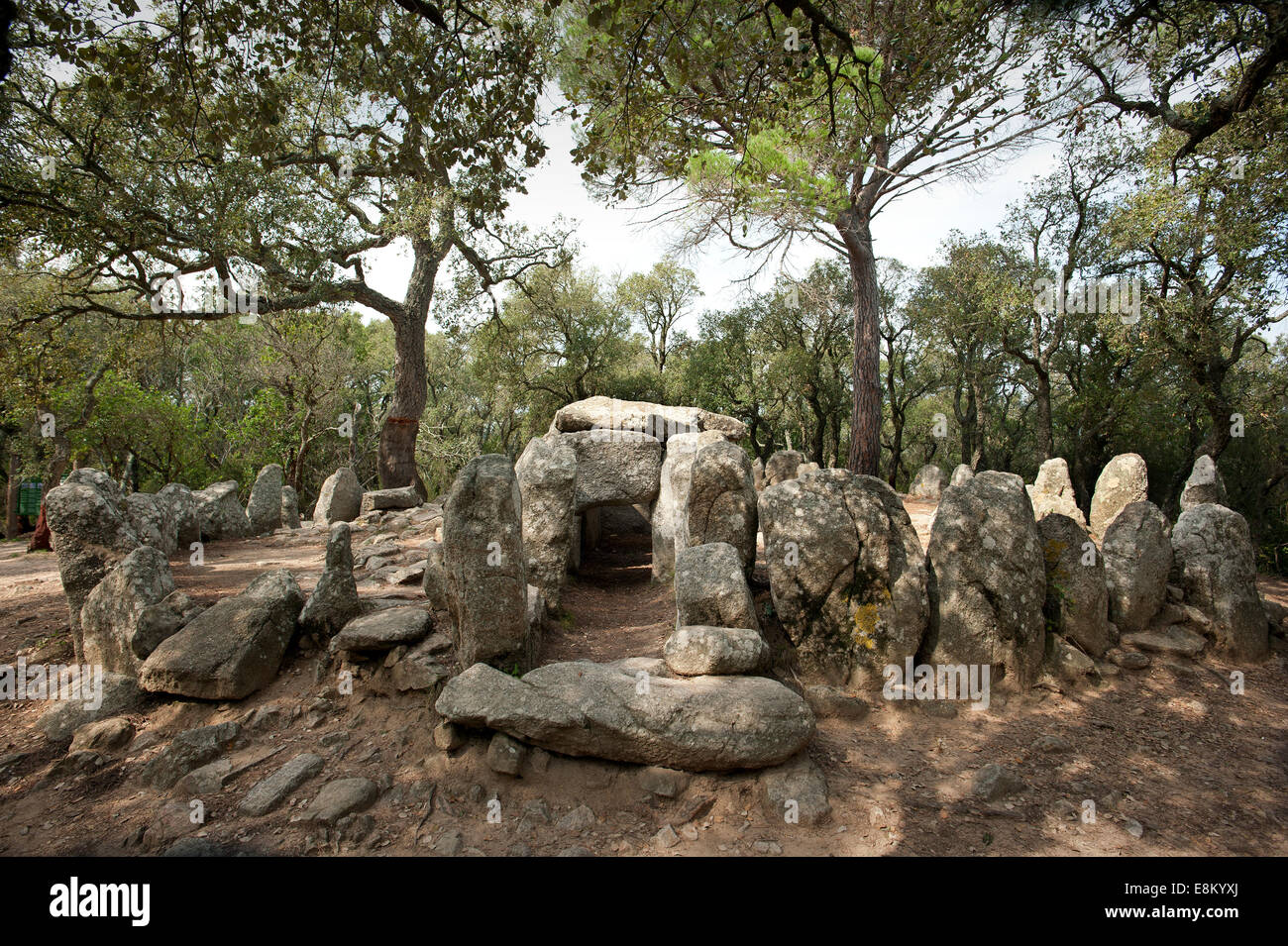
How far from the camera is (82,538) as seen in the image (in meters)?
6.30

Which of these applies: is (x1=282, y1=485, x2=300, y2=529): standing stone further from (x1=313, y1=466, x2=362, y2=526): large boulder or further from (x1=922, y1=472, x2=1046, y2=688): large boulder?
(x1=922, y1=472, x2=1046, y2=688): large boulder

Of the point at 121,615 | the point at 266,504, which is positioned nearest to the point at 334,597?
the point at 121,615

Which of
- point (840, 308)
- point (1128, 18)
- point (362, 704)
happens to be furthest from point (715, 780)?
point (840, 308)

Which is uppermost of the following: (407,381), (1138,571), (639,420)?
(407,381)

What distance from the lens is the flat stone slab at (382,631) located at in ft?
18.4

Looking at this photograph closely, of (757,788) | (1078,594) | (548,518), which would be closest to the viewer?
(757,788)

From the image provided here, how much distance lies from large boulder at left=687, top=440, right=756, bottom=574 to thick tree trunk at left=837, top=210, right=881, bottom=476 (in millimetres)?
5109

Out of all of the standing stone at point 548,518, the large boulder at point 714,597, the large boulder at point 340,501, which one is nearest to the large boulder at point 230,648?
the standing stone at point 548,518

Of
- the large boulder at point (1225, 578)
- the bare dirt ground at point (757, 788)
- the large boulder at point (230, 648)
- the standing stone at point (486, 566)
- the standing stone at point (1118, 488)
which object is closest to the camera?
the bare dirt ground at point (757, 788)

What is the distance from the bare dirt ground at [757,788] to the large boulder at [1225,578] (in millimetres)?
299

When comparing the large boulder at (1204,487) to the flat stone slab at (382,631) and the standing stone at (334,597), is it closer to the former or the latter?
the flat stone slab at (382,631)

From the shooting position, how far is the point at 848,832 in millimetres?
4148

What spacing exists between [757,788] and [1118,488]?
9590mm

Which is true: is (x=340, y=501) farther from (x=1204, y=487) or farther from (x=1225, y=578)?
(x=1204, y=487)
